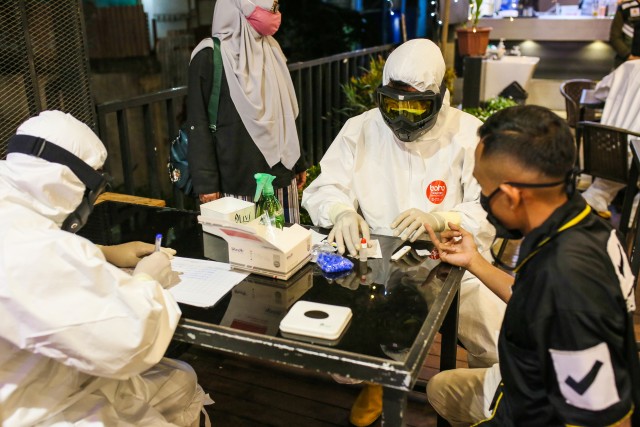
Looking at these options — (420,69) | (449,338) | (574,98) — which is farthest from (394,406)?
(574,98)

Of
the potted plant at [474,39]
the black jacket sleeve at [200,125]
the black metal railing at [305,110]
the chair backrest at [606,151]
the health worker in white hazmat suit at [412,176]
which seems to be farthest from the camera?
the potted plant at [474,39]

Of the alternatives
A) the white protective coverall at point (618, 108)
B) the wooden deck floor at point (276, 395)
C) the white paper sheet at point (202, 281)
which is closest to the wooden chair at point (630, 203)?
the white protective coverall at point (618, 108)

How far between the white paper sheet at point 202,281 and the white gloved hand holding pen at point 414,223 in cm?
57

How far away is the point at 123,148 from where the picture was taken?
3.33 metres

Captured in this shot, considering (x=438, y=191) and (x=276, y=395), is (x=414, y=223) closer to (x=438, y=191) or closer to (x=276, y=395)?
(x=438, y=191)

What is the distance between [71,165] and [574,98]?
17.2ft

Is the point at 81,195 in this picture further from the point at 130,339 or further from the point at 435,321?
the point at 435,321

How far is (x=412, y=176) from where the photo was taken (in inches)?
96.0

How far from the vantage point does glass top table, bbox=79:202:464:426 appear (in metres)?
1.38

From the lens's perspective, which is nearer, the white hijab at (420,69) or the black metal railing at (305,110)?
the white hijab at (420,69)

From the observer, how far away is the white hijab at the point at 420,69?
2250 mm

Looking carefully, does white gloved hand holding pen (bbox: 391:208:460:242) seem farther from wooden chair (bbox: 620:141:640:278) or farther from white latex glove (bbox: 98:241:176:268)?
wooden chair (bbox: 620:141:640:278)

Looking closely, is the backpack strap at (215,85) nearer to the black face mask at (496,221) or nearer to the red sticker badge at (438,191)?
the red sticker badge at (438,191)

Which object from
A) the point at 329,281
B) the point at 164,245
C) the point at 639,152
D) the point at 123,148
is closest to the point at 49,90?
the point at 123,148
